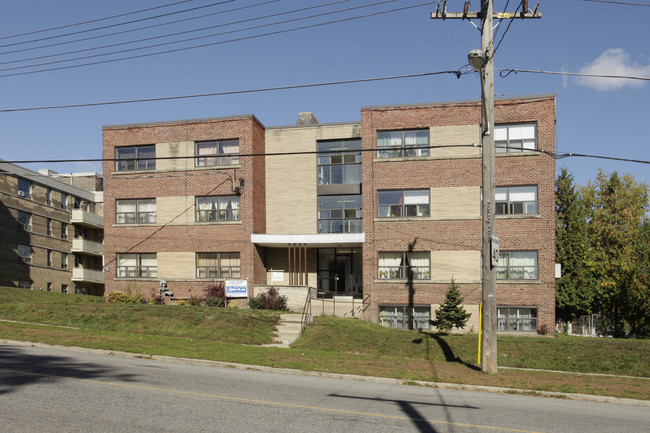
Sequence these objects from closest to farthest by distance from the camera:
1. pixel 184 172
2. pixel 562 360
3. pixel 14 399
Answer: pixel 14 399 → pixel 562 360 → pixel 184 172

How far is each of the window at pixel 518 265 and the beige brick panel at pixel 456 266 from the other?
1.30 meters

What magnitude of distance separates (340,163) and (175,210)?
9.89m

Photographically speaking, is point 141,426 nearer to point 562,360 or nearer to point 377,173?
point 562,360

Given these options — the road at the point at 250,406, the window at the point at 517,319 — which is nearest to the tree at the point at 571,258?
the window at the point at 517,319

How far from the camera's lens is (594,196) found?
168 feet

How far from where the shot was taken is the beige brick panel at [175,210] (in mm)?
32656

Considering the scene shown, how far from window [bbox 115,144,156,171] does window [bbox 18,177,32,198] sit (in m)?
17.8

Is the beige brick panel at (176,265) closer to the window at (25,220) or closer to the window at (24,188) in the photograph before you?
the window at (25,220)

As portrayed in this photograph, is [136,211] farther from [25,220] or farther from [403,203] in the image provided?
[25,220]

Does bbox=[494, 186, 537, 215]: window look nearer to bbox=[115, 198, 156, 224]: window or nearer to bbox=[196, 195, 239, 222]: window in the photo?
bbox=[196, 195, 239, 222]: window

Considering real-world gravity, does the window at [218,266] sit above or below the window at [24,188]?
below

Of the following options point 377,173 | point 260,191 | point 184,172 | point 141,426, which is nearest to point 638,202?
point 377,173

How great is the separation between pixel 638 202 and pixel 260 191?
3552 cm

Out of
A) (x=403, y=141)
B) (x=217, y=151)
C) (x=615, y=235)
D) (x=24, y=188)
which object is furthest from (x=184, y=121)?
(x=615, y=235)
